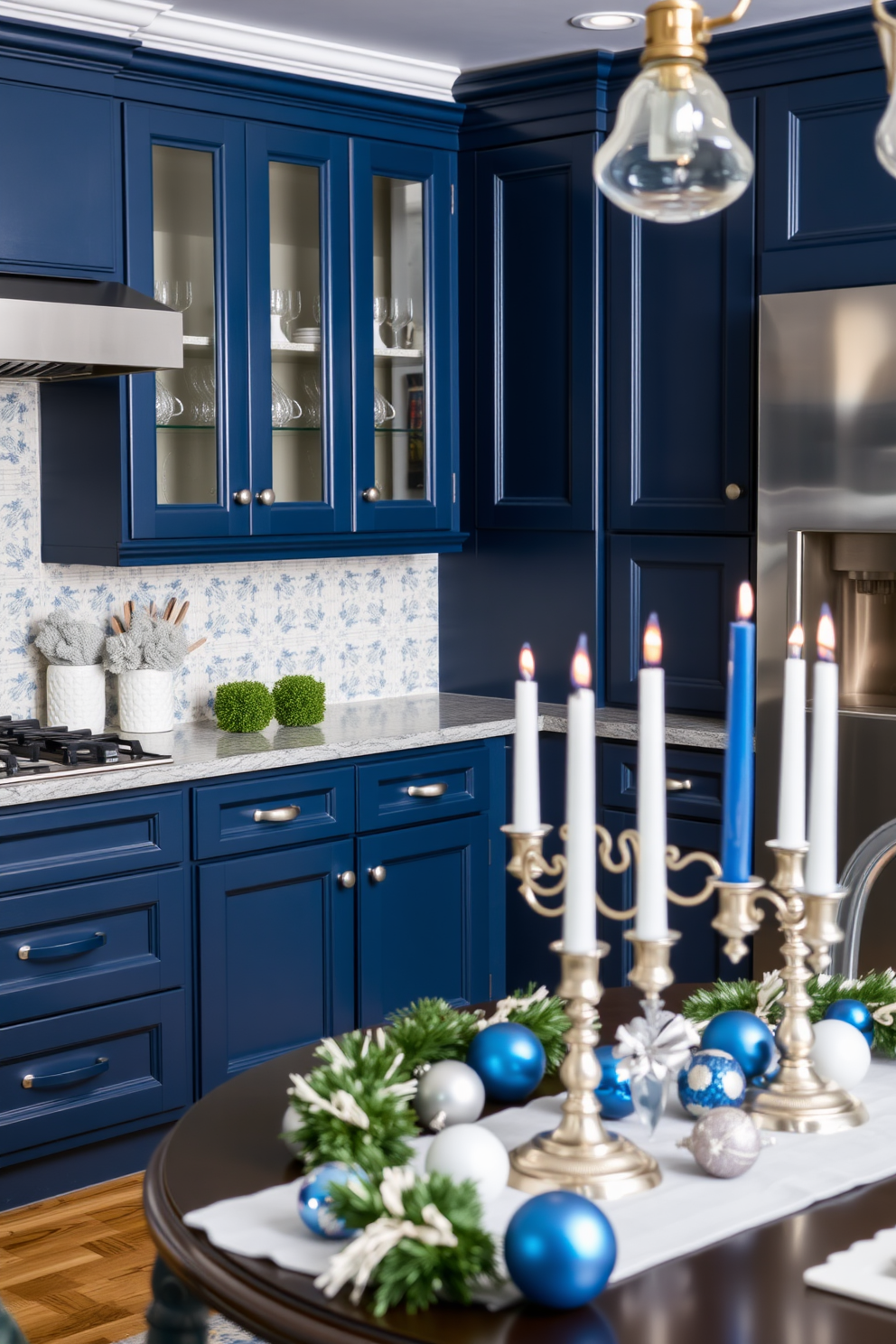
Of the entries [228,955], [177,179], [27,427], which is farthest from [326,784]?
[177,179]

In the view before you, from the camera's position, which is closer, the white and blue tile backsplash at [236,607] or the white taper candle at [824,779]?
the white taper candle at [824,779]

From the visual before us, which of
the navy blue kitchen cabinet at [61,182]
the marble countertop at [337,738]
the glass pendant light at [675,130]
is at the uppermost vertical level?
the navy blue kitchen cabinet at [61,182]

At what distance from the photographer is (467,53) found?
3.84 m

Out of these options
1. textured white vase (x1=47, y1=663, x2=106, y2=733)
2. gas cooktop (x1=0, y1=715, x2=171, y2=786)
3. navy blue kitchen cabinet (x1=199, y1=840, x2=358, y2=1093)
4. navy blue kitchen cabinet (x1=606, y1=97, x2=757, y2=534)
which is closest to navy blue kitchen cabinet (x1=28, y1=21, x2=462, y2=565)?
textured white vase (x1=47, y1=663, x2=106, y2=733)

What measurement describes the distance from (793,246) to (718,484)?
55cm

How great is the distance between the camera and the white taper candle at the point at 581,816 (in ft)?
3.91

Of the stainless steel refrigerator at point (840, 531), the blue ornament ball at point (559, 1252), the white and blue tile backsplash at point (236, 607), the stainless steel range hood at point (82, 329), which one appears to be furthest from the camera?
the white and blue tile backsplash at point (236, 607)

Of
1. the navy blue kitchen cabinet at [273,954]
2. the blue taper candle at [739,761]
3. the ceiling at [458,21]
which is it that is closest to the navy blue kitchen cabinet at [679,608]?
the navy blue kitchen cabinet at [273,954]

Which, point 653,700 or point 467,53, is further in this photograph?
point 467,53

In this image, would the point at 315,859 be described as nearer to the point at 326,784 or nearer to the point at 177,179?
the point at 326,784

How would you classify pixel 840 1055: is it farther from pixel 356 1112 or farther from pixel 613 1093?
pixel 356 1112

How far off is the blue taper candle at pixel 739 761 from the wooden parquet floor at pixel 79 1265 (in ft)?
5.98

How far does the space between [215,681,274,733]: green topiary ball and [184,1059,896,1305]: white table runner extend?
88.5 inches

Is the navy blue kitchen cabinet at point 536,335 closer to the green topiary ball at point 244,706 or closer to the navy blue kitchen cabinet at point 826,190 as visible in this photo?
the navy blue kitchen cabinet at point 826,190
